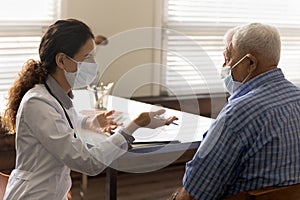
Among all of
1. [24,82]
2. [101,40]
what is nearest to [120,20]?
[101,40]

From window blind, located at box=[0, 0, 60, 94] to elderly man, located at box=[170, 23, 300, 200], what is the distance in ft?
7.55

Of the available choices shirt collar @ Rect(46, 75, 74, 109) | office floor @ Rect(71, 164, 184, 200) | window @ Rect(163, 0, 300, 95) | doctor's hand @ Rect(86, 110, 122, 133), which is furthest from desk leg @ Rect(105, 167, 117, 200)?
window @ Rect(163, 0, 300, 95)

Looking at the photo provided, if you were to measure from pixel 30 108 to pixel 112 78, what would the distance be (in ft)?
8.20

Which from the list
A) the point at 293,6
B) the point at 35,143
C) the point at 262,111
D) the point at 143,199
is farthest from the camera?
the point at 293,6

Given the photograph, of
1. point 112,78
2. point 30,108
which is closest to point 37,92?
point 30,108

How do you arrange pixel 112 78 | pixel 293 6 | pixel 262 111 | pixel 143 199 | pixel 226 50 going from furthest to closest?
pixel 293 6 < pixel 112 78 < pixel 143 199 < pixel 226 50 < pixel 262 111

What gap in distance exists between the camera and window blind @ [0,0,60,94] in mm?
3633

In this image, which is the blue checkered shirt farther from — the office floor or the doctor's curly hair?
the office floor

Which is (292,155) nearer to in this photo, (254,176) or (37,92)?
(254,176)

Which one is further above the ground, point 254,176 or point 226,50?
point 226,50

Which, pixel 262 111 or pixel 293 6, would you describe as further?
pixel 293 6

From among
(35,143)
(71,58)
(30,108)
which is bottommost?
(35,143)

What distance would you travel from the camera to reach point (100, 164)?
1752 millimetres

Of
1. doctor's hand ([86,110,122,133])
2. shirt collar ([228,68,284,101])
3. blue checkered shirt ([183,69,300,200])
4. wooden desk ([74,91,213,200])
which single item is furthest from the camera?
doctor's hand ([86,110,122,133])
